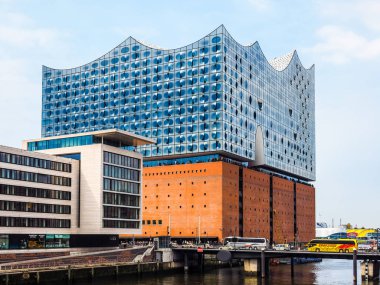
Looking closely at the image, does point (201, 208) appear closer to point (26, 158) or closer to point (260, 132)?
point (260, 132)

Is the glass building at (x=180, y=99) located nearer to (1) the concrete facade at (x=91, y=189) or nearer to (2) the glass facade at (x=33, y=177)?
(1) the concrete facade at (x=91, y=189)

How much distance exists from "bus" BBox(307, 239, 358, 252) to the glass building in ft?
127

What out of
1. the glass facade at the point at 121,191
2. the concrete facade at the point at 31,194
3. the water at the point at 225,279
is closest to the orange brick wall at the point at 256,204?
the water at the point at 225,279

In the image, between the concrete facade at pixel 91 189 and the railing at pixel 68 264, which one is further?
the concrete facade at pixel 91 189

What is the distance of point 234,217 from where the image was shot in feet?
531

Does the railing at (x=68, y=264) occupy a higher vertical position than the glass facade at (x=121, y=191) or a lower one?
lower

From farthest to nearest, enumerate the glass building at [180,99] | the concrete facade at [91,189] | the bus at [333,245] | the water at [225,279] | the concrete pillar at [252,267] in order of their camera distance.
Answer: the glass building at [180,99], the concrete pillar at [252,267], the bus at [333,245], the concrete facade at [91,189], the water at [225,279]

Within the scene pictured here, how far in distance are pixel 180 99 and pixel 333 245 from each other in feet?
196

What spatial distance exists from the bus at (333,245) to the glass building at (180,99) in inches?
1529

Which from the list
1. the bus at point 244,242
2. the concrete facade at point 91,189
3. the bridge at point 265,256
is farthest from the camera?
the bus at point 244,242

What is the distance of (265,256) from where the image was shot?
399ft

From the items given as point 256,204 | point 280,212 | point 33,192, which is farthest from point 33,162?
point 280,212

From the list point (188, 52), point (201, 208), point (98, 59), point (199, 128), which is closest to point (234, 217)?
point (201, 208)

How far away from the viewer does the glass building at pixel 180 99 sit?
16050 centimetres
